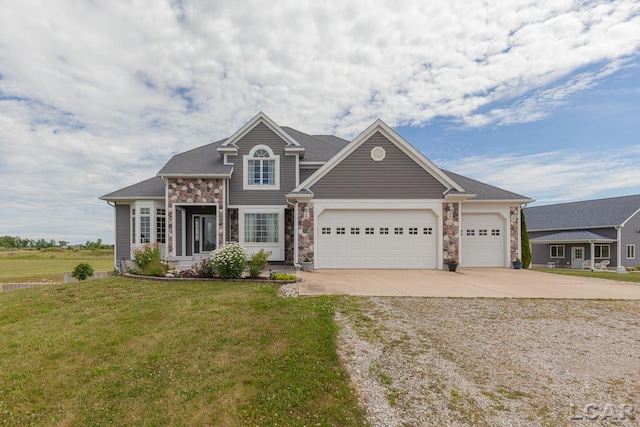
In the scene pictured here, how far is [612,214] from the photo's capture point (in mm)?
26312

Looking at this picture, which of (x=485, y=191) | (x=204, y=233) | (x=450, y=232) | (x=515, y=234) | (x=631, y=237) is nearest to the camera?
(x=450, y=232)

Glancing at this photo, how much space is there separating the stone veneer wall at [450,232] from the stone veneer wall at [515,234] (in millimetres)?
2983

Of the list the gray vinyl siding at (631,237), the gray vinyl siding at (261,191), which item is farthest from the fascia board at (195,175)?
the gray vinyl siding at (631,237)

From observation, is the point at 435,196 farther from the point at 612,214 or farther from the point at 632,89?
the point at 612,214

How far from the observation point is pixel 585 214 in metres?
28.4

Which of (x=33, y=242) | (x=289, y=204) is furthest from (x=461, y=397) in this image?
(x=33, y=242)

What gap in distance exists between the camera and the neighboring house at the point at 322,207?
13164 millimetres

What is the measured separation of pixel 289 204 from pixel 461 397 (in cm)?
1210

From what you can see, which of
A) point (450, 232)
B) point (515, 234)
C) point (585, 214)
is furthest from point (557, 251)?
point (450, 232)

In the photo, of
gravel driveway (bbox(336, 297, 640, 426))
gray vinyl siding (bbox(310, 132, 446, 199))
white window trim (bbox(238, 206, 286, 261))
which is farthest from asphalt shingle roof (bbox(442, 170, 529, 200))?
white window trim (bbox(238, 206, 286, 261))

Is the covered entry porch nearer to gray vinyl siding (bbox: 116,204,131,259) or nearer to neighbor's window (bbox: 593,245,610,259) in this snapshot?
neighbor's window (bbox: 593,245,610,259)

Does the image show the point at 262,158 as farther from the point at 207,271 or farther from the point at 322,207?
the point at 207,271

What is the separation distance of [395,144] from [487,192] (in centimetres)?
515

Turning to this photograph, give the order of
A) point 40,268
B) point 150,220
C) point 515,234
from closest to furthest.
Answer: point 515,234, point 150,220, point 40,268
